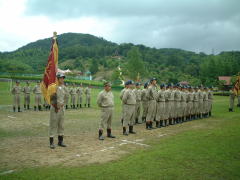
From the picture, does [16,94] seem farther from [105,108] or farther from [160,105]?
[160,105]

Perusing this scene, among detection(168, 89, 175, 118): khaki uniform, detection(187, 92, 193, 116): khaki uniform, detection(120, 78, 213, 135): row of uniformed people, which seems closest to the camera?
detection(120, 78, 213, 135): row of uniformed people

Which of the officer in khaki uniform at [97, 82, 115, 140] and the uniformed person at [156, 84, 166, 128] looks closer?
the officer in khaki uniform at [97, 82, 115, 140]

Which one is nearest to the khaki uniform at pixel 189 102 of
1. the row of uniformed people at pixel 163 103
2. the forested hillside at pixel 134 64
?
the row of uniformed people at pixel 163 103

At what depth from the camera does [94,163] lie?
665 cm

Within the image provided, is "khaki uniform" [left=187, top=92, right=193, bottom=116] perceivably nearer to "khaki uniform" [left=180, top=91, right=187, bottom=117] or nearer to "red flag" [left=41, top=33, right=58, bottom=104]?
"khaki uniform" [left=180, top=91, right=187, bottom=117]

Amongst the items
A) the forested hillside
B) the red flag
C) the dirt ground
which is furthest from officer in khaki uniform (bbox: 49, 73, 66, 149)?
the forested hillside

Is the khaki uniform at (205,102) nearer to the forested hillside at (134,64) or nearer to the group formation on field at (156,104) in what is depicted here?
the group formation on field at (156,104)

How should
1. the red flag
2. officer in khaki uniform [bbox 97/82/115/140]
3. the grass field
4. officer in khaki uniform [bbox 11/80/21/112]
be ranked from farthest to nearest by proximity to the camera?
officer in khaki uniform [bbox 11/80/21/112], officer in khaki uniform [bbox 97/82/115/140], the red flag, the grass field

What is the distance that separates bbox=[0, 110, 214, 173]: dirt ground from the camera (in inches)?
268

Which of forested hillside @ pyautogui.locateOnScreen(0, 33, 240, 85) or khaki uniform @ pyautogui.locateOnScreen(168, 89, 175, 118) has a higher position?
forested hillside @ pyautogui.locateOnScreen(0, 33, 240, 85)

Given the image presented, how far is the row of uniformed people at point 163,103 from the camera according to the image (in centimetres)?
1098

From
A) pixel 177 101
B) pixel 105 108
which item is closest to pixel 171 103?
pixel 177 101

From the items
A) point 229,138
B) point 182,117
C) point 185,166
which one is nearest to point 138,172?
A: point 185,166

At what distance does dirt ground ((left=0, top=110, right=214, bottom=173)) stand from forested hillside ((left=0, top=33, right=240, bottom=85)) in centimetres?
5117
